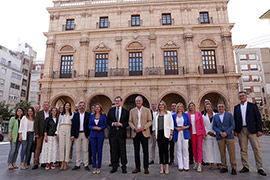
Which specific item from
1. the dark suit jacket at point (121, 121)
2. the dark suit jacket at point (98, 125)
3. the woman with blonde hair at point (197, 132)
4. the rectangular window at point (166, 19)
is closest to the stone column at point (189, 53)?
the rectangular window at point (166, 19)

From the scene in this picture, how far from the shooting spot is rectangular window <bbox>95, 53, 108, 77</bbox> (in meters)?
17.0

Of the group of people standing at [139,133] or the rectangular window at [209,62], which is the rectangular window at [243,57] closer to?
the rectangular window at [209,62]

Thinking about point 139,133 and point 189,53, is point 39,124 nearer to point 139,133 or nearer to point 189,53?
point 139,133

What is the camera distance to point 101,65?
1728 centimetres

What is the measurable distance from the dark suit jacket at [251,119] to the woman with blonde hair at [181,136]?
141 cm

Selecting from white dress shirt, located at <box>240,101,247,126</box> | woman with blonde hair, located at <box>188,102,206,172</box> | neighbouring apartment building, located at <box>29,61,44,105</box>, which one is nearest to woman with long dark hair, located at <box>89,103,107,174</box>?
woman with blonde hair, located at <box>188,102,206,172</box>

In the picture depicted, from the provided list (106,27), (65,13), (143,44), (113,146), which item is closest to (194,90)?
(143,44)

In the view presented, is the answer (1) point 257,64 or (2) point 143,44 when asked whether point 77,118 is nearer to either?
(2) point 143,44

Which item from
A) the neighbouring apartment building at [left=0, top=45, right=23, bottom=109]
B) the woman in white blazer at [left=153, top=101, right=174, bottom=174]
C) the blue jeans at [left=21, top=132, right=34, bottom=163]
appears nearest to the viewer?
the woman in white blazer at [left=153, top=101, right=174, bottom=174]

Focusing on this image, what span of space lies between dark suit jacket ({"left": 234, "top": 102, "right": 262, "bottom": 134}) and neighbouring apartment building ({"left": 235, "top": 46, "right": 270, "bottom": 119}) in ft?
128

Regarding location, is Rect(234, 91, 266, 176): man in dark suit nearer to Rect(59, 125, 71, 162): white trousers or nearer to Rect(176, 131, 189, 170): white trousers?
Rect(176, 131, 189, 170): white trousers

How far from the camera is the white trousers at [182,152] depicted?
182 inches

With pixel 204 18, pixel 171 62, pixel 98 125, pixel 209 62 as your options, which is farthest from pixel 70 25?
pixel 98 125

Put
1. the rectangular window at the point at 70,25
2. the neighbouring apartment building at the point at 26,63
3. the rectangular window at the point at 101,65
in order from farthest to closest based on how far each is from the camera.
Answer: the neighbouring apartment building at the point at 26,63 < the rectangular window at the point at 70,25 < the rectangular window at the point at 101,65
